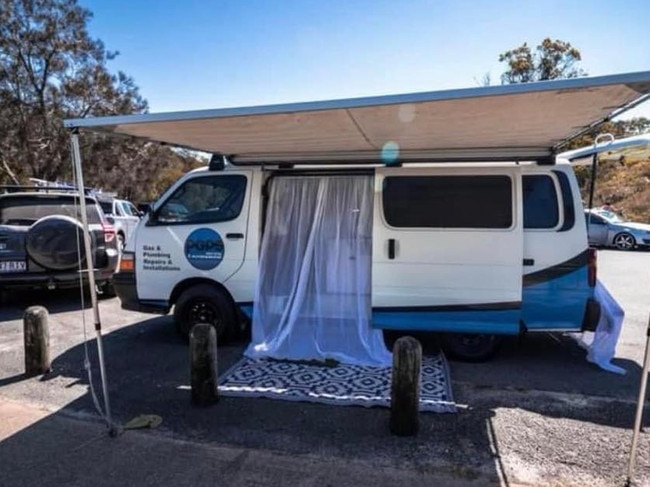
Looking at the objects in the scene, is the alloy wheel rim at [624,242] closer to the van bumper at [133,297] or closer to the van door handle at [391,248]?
the van door handle at [391,248]

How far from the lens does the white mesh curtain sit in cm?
490

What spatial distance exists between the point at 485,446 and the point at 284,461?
4.29ft

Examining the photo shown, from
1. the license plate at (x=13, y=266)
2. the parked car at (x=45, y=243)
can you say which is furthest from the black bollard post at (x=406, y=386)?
the license plate at (x=13, y=266)

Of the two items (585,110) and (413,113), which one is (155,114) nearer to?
(413,113)

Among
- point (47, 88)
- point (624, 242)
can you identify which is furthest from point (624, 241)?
point (47, 88)

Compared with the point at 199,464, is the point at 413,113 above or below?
above

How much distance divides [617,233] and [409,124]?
46.9 ft

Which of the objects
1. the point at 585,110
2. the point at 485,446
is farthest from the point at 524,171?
the point at 485,446

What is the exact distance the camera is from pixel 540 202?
4.48 metres

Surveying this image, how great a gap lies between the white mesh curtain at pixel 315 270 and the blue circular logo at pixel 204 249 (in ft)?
1.58

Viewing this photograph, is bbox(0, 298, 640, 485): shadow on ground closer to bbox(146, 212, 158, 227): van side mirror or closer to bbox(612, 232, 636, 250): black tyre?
bbox(146, 212, 158, 227): van side mirror

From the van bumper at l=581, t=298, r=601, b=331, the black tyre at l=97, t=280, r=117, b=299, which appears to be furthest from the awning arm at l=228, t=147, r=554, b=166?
the black tyre at l=97, t=280, r=117, b=299

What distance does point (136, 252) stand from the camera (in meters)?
5.22

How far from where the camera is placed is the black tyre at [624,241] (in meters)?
14.9
